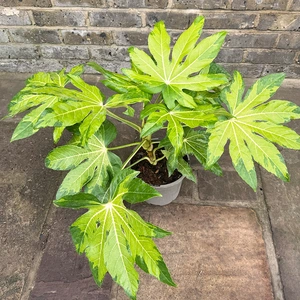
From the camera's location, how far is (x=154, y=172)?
1387mm

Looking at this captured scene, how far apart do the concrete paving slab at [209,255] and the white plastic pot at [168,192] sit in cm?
4

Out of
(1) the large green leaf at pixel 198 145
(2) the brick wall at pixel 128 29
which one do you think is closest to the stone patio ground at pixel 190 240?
(1) the large green leaf at pixel 198 145

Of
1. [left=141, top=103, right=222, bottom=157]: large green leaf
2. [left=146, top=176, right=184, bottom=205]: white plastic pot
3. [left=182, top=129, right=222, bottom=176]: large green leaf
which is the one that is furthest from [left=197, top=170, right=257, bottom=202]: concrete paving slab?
[left=141, top=103, right=222, bottom=157]: large green leaf

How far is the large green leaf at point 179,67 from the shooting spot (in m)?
0.97

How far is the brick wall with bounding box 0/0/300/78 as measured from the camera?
1709 mm

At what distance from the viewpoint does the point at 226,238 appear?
1.42m

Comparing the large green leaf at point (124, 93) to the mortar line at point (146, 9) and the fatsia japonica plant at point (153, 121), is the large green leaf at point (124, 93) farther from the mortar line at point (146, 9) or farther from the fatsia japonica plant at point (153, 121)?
the mortar line at point (146, 9)

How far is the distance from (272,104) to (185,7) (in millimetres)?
892

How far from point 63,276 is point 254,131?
0.93 meters

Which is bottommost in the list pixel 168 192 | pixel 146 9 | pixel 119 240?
pixel 168 192

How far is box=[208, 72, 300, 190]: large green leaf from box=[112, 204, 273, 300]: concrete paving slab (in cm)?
49

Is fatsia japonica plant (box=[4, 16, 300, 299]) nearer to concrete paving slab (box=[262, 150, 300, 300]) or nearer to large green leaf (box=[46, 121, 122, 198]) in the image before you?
large green leaf (box=[46, 121, 122, 198])

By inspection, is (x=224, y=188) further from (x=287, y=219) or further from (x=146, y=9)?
(x=146, y=9)

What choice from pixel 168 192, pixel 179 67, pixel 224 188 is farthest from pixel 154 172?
pixel 179 67
